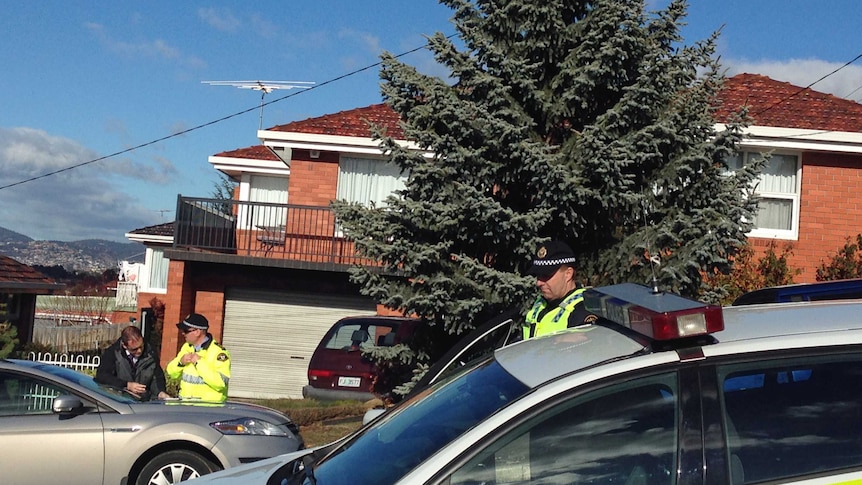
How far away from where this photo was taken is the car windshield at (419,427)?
2.86 meters

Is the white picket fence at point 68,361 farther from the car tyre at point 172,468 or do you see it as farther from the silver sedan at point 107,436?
the car tyre at point 172,468

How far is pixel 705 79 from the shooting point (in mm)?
9438

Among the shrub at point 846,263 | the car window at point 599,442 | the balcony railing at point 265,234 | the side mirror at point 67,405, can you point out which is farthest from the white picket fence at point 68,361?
the car window at point 599,442

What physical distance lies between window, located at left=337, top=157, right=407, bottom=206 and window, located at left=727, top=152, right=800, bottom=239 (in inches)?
278

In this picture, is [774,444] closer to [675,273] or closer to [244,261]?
[675,273]

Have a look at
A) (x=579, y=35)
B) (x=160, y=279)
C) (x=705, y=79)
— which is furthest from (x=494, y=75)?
(x=160, y=279)

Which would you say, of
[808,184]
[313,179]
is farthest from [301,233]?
[808,184]

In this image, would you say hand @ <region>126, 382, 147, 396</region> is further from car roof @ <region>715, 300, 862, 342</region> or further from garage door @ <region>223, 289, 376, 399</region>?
garage door @ <region>223, 289, 376, 399</region>

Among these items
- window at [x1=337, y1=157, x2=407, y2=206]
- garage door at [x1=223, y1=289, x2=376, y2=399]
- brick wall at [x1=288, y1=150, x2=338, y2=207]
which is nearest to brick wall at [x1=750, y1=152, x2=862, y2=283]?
window at [x1=337, y1=157, x2=407, y2=206]

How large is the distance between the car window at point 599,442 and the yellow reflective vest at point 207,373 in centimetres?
575

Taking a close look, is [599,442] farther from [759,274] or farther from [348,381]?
[759,274]

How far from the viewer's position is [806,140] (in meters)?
15.8

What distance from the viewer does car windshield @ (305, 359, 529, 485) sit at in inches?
112

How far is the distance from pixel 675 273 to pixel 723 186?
1195 mm
